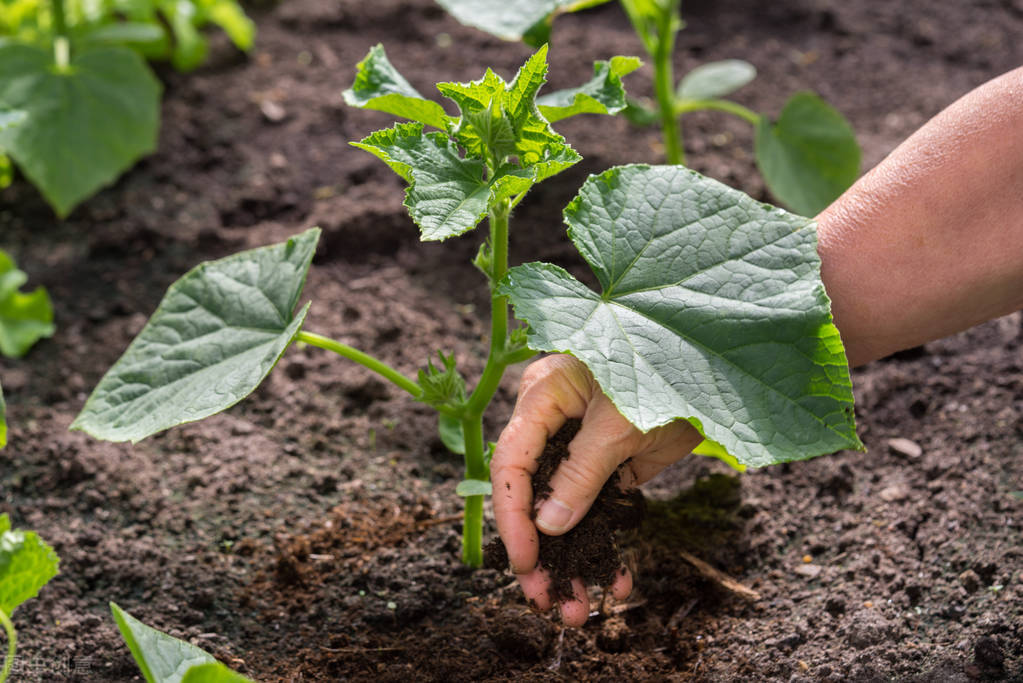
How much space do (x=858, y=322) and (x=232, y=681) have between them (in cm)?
121

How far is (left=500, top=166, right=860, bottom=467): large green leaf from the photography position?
1546mm

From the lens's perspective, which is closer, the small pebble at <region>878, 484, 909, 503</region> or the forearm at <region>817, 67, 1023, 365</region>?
the forearm at <region>817, 67, 1023, 365</region>

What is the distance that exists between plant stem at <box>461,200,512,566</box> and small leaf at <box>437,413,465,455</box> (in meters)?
0.07

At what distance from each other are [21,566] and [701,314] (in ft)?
3.73

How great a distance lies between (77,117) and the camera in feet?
10.3

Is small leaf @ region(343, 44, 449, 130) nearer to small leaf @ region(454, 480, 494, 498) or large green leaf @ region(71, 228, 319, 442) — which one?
large green leaf @ region(71, 228, 319, 442)

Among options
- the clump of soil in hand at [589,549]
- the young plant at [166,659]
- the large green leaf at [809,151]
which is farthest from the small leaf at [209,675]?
the large green leaf at [809,151]

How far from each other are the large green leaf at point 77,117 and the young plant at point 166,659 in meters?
1.84

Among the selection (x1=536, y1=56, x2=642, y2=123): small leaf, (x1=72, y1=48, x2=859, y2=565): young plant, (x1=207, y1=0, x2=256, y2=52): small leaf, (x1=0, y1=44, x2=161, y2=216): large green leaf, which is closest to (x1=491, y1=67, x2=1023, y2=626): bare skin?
(x1=72, y1=48, x2=859, y2=565): young plant

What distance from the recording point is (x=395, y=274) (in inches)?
119

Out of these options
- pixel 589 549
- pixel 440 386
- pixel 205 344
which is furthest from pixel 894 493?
pixel 205 344

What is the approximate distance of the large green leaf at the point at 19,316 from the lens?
104 inches

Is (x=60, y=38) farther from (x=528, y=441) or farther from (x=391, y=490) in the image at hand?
(x=528, y=441)

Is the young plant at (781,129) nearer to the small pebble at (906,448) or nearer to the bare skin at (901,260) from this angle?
the small pebble at (906,448)
